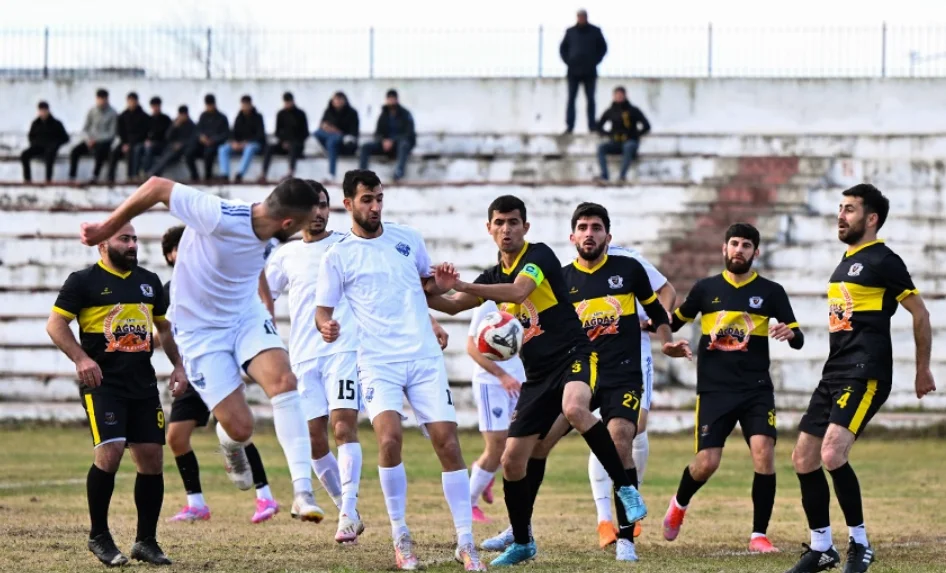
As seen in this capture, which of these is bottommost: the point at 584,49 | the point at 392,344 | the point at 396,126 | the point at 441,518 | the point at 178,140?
the point at 441,518

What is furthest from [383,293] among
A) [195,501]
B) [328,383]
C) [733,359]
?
[195,501]

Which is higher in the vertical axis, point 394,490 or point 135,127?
point 135,127

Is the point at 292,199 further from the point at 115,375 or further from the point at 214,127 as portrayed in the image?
the point at 214,127

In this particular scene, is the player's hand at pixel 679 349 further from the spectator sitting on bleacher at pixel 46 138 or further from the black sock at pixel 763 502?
the spectator sitting on bleacher at pixel 46 138

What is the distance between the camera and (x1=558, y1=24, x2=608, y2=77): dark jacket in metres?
Answer: 26.9

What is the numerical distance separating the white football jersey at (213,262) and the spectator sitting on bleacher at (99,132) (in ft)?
57.6

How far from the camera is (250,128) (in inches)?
1040

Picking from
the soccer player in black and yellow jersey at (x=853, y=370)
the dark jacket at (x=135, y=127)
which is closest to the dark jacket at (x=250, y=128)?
the dark jacket at (x=135, y=127)

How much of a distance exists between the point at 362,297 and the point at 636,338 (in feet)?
7.21

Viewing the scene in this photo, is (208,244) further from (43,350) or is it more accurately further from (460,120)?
(460,120)

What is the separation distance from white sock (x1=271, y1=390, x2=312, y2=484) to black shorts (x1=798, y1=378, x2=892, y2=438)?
338 cm

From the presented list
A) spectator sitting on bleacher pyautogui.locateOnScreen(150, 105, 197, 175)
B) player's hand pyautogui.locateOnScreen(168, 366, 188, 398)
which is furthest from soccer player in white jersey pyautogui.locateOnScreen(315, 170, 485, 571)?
spectator sitting on bleacher pyautogui.locateOnScreen(150, 105, 197, 175)

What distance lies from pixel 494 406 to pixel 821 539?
3.81 metres

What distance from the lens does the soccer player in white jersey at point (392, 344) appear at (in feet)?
31.2
